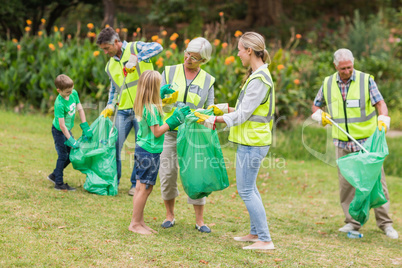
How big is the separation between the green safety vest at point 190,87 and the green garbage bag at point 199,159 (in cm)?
28

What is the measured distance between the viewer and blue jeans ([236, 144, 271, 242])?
12.5ft

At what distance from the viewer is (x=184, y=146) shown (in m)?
4.00

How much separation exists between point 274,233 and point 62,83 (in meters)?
2.61

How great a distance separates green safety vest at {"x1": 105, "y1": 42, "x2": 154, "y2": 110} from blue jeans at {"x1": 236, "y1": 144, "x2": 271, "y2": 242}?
67.5 inches

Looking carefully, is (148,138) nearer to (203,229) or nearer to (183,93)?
(183,93)

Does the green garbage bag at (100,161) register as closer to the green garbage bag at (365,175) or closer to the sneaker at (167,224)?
the sneaker at (167,224)

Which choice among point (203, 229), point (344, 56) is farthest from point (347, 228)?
point (344, 56)

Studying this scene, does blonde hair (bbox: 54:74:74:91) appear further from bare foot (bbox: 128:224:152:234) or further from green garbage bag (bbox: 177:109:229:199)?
bare foot (bbox: 128:224:152:234)

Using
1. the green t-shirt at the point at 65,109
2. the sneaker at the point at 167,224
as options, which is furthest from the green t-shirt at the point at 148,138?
the green t-shirt at the point at 65,109

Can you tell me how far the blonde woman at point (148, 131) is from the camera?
12.7 ft

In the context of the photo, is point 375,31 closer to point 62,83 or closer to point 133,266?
point 62,83

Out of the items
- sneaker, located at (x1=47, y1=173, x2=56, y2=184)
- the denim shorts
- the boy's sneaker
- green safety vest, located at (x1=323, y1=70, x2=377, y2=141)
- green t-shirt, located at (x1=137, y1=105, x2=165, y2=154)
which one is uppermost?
green safety vest, located at (x1=323, y1=70, x2=377, y2=141)

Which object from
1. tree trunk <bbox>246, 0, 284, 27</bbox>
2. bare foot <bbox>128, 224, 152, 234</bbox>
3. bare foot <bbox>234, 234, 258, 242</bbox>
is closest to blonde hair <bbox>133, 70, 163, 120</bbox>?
bare foot <bbox>128, 224, 152, 234</bbox>

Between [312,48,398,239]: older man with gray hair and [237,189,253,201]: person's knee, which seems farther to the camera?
[312,48,398,239]: older man with gray hair
